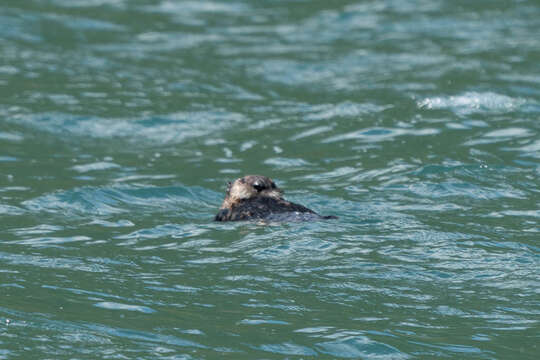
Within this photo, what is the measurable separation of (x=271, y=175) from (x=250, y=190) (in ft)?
8.97

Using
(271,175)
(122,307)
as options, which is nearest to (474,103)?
(271,175)

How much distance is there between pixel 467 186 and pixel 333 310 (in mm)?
4830

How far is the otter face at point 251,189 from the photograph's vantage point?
11.2 m

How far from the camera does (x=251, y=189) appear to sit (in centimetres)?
1120

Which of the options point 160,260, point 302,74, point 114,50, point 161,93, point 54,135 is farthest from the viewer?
point 114,50

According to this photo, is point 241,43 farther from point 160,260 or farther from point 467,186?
point 160,260

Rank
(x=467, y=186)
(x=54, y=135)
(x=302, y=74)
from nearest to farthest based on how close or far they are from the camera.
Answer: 1. (x=467, y=186)
2. (x=54, y=135)
3. (x=302, y=74)

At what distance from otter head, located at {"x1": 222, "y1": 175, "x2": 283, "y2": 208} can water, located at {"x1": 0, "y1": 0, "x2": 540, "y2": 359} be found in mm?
467

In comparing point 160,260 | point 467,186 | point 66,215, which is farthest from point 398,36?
point 160,260

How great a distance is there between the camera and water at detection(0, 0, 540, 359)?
7.73 meters

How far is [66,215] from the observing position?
11.5m

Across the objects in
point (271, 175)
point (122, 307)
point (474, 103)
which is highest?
point (474, 103)

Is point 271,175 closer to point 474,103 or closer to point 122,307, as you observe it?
point 474,103

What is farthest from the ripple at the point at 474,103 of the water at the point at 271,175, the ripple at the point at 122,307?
the ripple at the point at 122,307
